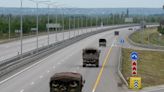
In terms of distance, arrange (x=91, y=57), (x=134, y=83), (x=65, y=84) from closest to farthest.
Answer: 1. (x=65, y=84)
2. (x=134, y=83)
3. (x=91, y=57)

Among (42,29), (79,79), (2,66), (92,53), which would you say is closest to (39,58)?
(92,53)

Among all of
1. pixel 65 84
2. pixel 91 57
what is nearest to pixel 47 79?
pixel 65 84

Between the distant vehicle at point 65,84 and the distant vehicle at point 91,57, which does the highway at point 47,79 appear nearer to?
the distant vehicle at point 91,57

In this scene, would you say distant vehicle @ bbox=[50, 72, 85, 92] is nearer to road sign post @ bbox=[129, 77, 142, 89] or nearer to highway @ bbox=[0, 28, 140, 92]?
highway @ bbox=[0, 28, 140, 92]

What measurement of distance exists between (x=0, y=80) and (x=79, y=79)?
565 inches

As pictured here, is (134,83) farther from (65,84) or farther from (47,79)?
(65,84)

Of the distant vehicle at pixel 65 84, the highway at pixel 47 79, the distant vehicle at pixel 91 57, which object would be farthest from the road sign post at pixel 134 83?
the distant vehicle at pixel 91 57

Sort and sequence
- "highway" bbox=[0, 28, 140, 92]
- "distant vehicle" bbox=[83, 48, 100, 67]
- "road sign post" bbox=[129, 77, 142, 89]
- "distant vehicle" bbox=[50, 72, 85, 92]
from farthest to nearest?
"distant vehicle" bbox=[83, 48, 100, 67] → "road sign post" bbox=[129, 77, 142, 89] → "highway" bbox=[0, 28, 140, 92] → "distant vehicle" bbox=[50, 72, 85, 92]

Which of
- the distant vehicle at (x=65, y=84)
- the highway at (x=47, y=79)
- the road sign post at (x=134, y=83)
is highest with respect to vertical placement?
the distant vehicle at (x=65, y=84)

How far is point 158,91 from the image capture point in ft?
135

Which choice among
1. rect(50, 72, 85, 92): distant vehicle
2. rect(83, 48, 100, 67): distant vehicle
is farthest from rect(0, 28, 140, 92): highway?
rect(50, 72, 85, 92): distant vehicle

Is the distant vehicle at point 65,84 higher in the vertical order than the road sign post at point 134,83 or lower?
higher

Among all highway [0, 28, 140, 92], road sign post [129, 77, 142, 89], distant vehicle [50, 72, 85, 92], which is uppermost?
distant vehicle [50, 72, 85, 92]

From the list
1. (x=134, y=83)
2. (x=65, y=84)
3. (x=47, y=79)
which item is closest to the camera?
(x=65, y=84)
